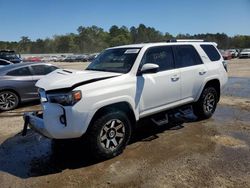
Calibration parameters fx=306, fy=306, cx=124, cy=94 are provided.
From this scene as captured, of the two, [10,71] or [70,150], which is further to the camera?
[10,71]

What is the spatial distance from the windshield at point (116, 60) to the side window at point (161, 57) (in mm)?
254

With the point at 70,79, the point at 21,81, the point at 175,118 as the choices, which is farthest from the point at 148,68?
the point at 21,81

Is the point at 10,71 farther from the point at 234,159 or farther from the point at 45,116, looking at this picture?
the point at 234,159

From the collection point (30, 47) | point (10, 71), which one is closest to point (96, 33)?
point (30, 47)

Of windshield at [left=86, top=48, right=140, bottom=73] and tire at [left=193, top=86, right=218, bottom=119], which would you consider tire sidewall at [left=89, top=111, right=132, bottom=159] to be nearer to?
windshield at [left=86, top=48, right=140, bottom=73]

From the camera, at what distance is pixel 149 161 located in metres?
5.05

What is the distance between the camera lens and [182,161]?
5.00 metres

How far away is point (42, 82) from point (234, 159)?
11.3 ft

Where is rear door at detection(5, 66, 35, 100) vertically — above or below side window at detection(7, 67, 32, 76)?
below

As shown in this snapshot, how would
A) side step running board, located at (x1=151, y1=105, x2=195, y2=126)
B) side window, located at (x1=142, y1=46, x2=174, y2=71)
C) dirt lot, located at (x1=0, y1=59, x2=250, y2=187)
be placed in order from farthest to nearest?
side step running board, located at (x1=151, y1=105, x2=195, y2=126) < side window, located at (x1=142, y1=46, x2=174, y2=71) < dirt lot, located at (x1=0, y1=59, x2=250, y2=187)

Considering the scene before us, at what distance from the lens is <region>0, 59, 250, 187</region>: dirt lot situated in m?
4.37

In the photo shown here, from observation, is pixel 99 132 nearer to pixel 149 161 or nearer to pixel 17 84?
pixel 149 161

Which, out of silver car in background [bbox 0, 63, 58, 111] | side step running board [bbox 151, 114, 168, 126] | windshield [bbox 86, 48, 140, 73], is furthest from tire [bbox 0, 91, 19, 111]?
side step running board [bbox 151, 114, 168, 126]

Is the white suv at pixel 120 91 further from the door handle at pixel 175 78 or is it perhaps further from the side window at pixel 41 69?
the side window at pixel 41 69
